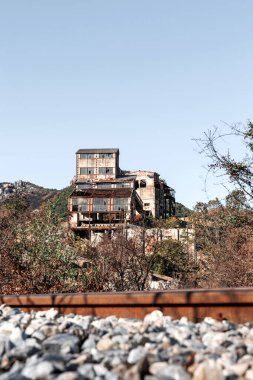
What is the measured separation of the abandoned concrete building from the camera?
6022 centimetres

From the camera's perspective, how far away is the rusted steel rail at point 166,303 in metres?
3.48

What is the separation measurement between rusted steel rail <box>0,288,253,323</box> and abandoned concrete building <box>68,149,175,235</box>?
160 ft

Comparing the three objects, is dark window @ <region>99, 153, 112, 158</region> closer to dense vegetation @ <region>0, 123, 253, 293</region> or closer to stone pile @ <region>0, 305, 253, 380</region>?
dense vegetation @ <region>0, 123, 253, 293</region>

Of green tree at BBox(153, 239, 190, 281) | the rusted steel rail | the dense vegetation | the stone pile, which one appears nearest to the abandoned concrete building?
green tree at BBox(153, 239, 190, 281)

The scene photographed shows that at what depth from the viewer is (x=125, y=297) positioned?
3779 millimetres

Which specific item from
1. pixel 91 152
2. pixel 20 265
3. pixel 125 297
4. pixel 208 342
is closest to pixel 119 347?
pixel 208 342

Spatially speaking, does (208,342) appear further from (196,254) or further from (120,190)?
(120,190)

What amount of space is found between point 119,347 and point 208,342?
48cm

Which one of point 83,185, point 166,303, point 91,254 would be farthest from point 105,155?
point 166,303

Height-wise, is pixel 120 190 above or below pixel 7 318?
above

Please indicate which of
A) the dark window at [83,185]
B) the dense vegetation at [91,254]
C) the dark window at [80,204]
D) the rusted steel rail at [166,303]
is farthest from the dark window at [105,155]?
the rusted steel rail at [166,303]

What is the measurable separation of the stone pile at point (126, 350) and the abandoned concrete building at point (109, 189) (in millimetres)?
49706

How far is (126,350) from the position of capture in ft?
8.22

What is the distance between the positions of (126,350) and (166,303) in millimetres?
1202
